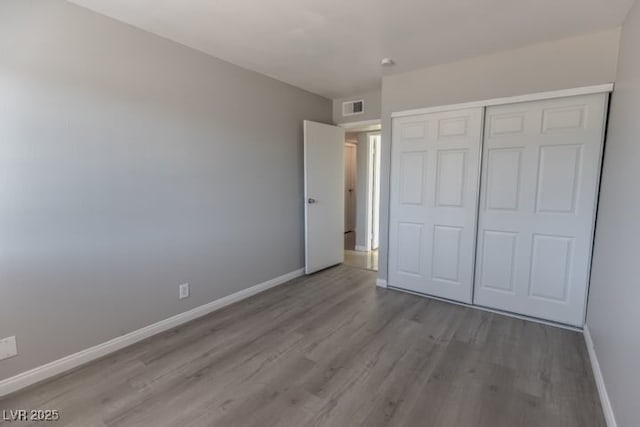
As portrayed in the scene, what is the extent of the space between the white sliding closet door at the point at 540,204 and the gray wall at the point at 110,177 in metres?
2.36

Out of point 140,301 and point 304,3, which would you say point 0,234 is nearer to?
point 140,301

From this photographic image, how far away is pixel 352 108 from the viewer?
4.17 metres

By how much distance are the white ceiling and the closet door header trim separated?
410mm

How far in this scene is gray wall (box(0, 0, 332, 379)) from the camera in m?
1.82

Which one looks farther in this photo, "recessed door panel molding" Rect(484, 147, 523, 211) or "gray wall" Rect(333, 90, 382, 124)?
"gray wall" Rect(333, 90, 382, 124)

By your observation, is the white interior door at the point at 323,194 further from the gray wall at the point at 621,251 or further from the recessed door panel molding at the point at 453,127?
the gray wall at the point at 621,251

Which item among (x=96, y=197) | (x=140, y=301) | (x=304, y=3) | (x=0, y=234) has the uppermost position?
(x=304, y=3)

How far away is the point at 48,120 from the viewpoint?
190 cm

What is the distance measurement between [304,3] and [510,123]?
199 cm

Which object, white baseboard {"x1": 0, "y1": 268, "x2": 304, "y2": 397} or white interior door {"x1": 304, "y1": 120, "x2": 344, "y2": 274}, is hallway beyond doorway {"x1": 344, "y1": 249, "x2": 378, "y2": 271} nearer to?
white interior door {"x1": 304, "y1": 120, "x2": 344, "y2": 274}

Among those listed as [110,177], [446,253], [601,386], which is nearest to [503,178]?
[446,253]

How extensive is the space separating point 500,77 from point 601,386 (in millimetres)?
2385

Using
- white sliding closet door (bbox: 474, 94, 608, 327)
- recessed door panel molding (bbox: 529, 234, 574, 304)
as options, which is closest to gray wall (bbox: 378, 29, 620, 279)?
white sliding closet door (bbox: 474, 94, 608, 327)

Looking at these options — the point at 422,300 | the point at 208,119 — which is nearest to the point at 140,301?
the point at 208,119
